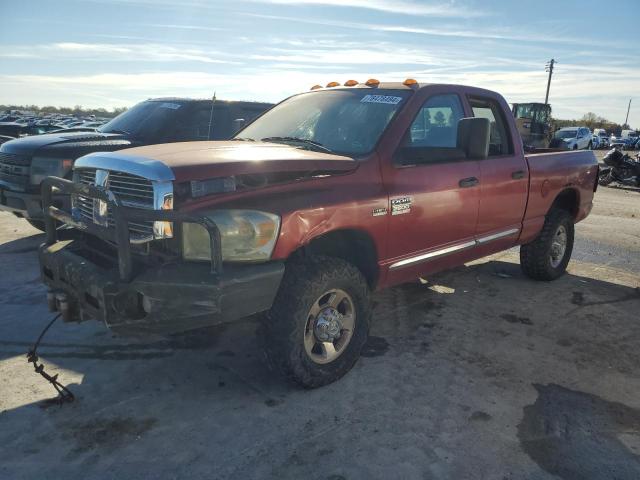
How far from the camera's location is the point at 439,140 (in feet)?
13.0

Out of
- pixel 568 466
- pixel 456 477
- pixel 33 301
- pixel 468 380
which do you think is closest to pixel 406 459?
pixel 456 477

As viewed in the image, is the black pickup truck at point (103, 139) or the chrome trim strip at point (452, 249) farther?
the black pickup truck at point (103, 139)

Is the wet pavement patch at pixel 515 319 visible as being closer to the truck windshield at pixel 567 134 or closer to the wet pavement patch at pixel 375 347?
the wet pavement patch at pixel 375 347

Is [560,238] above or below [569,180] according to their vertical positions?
below

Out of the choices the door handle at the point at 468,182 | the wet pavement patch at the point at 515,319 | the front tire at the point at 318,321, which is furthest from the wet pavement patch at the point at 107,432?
the wet pavement patch at the point at 515,319

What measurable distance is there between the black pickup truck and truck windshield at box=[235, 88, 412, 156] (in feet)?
3.59

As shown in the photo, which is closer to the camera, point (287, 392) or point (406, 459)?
point (406, 459)

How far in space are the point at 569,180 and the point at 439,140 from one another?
7.39ft

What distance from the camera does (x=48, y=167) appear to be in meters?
5.81

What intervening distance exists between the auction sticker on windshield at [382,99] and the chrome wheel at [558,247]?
2.93 metres

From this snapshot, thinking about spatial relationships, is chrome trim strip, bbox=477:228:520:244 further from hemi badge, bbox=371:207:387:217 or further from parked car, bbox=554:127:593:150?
parked car, bbox=554:127:593:150

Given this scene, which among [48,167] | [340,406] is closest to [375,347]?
[340,406]

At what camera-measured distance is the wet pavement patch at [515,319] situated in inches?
176

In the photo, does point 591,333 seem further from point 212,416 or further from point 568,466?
point 212,416
